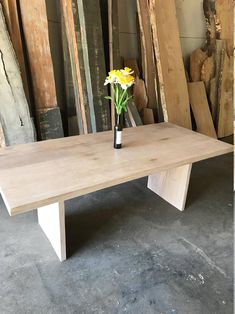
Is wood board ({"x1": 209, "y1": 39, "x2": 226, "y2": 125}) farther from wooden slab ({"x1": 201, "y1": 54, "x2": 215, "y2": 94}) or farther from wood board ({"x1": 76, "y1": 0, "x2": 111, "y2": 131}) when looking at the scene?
wood board ({"x1": 76, "y1": 0, "x2": 111, "y2": 131})

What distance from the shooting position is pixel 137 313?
121 centimetres

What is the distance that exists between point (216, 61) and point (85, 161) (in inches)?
92.7

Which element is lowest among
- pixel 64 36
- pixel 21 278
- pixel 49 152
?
pixel 21 278

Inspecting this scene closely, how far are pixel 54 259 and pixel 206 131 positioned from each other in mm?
2301

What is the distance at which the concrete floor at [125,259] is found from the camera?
4.13 feet

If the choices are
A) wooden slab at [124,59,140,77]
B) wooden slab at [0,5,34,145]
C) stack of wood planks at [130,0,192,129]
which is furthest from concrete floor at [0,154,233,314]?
wooden slab at [124,59,140,77]

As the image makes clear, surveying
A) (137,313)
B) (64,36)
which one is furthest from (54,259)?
(64,36)

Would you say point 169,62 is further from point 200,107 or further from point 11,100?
point 11,100

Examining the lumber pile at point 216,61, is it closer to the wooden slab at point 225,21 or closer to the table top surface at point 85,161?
the wooden slab at point 225,21

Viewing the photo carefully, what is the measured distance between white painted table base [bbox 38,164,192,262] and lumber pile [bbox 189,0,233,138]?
1350mm

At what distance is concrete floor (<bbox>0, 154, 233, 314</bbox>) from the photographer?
1.26 metres

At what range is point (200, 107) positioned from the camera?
302 centimetres

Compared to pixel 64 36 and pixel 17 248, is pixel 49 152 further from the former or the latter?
pixel 64 36

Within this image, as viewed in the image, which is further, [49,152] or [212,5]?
[212,5]
